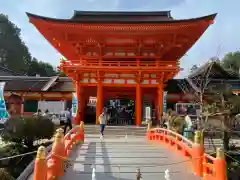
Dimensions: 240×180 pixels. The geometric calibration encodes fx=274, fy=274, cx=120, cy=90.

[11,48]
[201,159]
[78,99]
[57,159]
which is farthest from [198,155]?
[11,48]

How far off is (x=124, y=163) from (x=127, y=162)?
0.21 metres

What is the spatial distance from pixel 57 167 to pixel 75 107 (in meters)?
14.1

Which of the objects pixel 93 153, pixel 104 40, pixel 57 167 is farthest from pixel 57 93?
pixel 57 167

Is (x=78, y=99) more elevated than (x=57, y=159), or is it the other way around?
(x=78, y=99)

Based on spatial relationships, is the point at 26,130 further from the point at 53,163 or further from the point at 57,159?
the point at 53,163

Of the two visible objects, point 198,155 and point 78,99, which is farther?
point 78,99

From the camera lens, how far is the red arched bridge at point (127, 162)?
770cm

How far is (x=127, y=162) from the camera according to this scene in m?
10.3

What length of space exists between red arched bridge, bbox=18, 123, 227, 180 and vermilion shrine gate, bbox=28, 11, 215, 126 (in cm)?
819

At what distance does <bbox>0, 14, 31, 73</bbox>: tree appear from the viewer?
65.2 metres

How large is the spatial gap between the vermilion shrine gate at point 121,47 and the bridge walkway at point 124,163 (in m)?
8.48

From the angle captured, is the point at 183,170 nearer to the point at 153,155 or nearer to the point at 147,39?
the point at 153,155

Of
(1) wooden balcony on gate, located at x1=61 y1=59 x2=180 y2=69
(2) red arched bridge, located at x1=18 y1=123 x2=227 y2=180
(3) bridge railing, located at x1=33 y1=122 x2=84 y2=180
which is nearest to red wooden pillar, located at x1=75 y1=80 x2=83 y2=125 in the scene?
(1) wooden balcony on gate, located at x1=61 y1=59 x2=180 y2=69

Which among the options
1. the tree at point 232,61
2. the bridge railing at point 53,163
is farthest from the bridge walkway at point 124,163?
the tree at point 232,61
